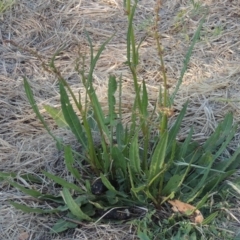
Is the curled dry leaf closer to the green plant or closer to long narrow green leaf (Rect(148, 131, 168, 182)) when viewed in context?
long narrow green leaf (Rect(148, 131, 168, 182))

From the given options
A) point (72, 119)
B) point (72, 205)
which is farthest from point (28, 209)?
point (72, 119)

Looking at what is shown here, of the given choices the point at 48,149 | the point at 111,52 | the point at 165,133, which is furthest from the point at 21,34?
the point at 165,133

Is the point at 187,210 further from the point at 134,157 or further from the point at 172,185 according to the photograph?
the point at 134,157

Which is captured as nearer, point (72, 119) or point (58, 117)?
point (72, 119)

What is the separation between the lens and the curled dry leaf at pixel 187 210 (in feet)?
5.98

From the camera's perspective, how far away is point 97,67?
254 cm

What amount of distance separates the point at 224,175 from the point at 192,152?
0.53ft

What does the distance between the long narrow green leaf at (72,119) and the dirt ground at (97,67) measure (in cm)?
15

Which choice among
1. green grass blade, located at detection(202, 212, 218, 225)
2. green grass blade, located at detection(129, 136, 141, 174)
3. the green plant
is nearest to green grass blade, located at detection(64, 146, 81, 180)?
green grass blade, located at detection(129, 136, 141, 174)

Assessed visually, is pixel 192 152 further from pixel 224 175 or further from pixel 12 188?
pixel 12 188

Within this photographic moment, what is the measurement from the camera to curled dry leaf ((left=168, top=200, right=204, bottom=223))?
1.82 m

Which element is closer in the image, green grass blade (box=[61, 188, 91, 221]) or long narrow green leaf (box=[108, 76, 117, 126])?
green grass blade (box=[61, 188, 91, 221])

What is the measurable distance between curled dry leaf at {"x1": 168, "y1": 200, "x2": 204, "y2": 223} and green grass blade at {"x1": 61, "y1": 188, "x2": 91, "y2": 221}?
29cm

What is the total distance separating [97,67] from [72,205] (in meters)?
0.90
